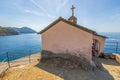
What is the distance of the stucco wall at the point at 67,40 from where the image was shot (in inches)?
319

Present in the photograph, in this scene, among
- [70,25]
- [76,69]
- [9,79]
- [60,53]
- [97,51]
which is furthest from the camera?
[97,51]

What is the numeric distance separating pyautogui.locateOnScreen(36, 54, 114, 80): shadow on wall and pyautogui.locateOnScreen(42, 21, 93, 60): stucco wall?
42.7 inches

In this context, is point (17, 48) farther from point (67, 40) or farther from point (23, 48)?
point (67, 40)

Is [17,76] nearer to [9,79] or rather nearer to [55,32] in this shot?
[9,79]

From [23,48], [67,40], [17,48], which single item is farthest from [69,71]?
[17,48]

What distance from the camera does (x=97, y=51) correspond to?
43.0 feet

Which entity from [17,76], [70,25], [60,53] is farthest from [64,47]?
[17,76]

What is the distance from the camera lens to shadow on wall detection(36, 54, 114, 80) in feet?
21.6

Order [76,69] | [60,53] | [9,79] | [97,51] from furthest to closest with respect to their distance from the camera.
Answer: [97,51], [60,53], [76,69], [9,79]

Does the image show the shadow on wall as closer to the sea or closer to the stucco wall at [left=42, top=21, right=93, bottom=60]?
the stucco wall at [left=42, top=21, right=93, bottom=60]

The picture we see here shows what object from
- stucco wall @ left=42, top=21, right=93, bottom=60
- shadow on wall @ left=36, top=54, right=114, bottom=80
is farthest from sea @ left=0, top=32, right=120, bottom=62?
shadow on wall @ left=36, top=54, right=114, bottom=80

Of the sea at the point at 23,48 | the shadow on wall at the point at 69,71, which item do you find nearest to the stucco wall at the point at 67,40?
the shadow on wall at the point at 69,71

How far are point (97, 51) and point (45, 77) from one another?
9272 mm

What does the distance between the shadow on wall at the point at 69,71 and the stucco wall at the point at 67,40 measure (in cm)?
108
